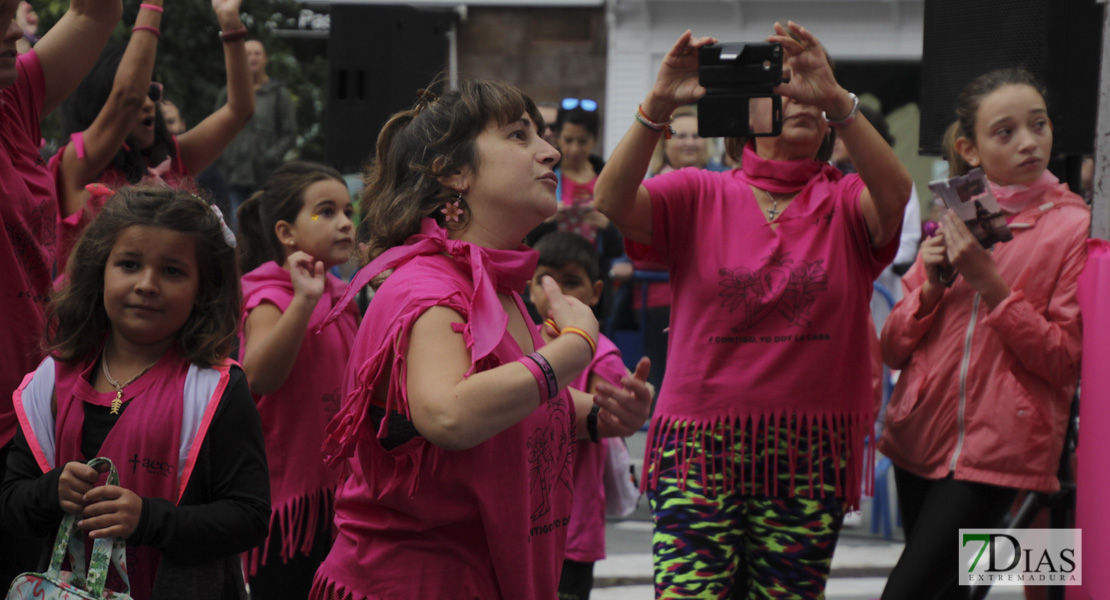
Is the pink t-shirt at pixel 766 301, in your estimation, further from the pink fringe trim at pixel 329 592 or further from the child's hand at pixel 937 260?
the pink fringe trim at pixel 329 592

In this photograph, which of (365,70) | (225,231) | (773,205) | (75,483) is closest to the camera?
(75,483)

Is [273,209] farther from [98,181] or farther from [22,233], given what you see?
[22,233]

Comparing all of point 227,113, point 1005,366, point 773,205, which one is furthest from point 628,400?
point 227,113

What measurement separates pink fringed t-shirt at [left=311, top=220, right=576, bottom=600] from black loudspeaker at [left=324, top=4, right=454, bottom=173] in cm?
455

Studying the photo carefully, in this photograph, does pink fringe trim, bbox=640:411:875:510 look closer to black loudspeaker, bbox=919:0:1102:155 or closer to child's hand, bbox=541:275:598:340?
child's hand, bbox=541:275:598:340

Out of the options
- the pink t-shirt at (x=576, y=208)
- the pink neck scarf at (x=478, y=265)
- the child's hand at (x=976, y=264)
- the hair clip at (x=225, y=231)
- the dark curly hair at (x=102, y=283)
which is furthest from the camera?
the pink t-shirt at (x=576, y=208)

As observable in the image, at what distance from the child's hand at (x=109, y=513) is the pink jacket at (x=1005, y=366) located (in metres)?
2.26

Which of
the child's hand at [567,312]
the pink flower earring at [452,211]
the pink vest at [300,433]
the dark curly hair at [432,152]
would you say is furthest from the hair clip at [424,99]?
the pink vest at [300,433]

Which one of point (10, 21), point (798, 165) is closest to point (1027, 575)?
point (798, 165)

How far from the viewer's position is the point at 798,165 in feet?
10.7

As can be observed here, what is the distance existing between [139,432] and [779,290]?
5.29ft

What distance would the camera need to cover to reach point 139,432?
2.52m

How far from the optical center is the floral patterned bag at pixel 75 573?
2.28 meters

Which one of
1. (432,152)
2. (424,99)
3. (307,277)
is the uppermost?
(424,99)
